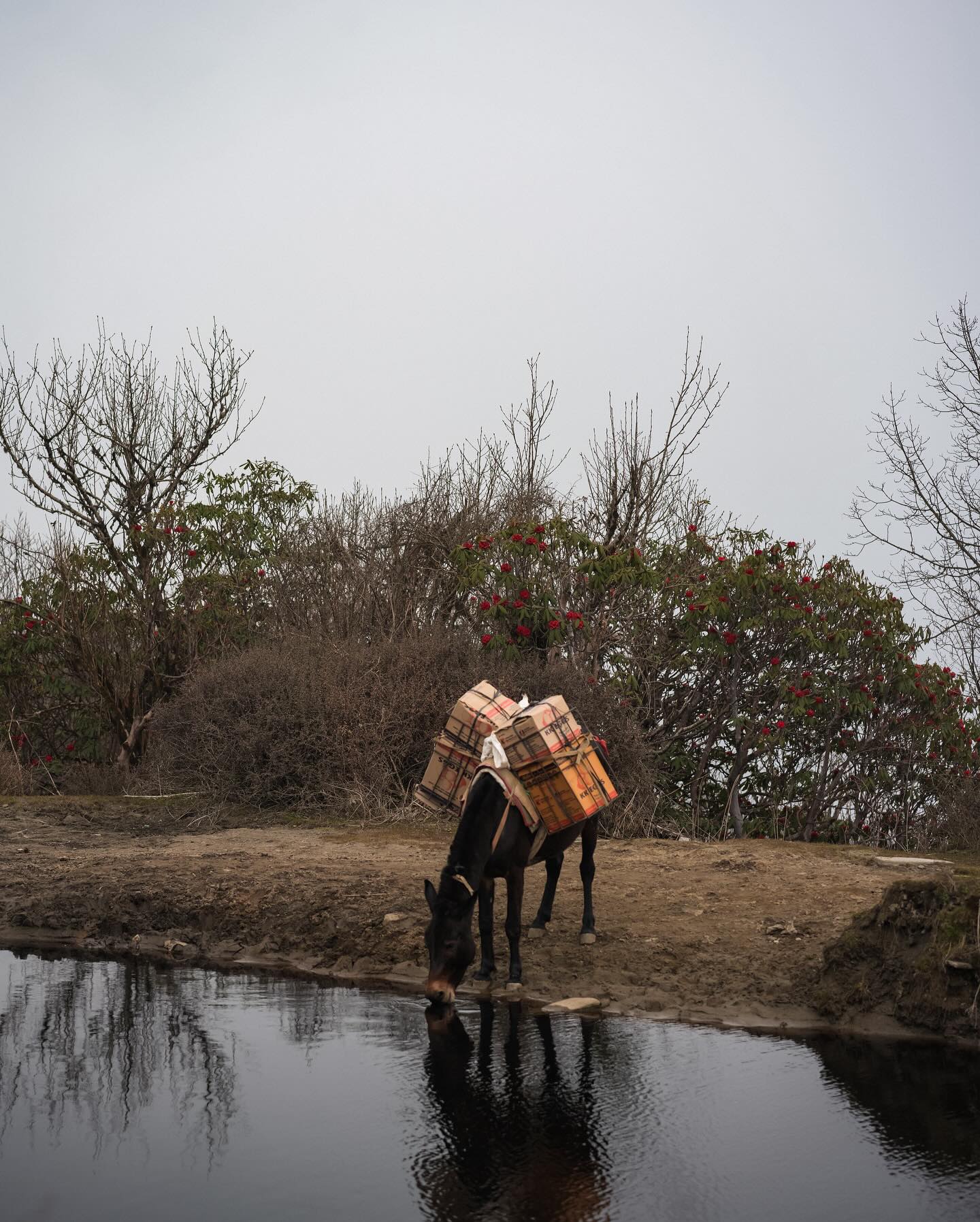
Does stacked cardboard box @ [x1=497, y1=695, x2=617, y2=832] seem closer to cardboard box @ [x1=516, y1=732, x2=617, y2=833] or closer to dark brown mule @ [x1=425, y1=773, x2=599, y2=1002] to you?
cardboard box @ [x1=516, y1=732, x2=617, y2=833]

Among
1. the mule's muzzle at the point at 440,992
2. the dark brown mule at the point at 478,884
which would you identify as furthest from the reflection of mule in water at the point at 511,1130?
the dark brown mule at the point at 478,884

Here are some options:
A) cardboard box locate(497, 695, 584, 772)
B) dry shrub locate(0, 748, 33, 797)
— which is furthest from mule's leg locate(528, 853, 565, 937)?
dry shrub locate(0, 748, 33, 797)

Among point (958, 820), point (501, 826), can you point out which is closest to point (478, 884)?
point (501, 826)

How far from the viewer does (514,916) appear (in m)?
7.69

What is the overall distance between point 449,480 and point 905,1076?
55.1 ft

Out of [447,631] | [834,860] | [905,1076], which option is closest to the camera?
[905,1076]

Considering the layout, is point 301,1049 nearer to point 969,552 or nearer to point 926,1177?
point 926,1177

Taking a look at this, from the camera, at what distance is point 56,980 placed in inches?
324

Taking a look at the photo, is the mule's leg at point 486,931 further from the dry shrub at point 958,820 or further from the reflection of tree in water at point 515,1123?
the dry shrub at point 958,820

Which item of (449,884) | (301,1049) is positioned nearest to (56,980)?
(301,1049)

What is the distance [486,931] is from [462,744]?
4.01 feet

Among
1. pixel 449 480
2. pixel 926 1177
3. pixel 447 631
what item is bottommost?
pixel 926 1177

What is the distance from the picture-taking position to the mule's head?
6.76m

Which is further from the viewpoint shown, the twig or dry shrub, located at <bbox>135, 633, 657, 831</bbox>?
the twig
